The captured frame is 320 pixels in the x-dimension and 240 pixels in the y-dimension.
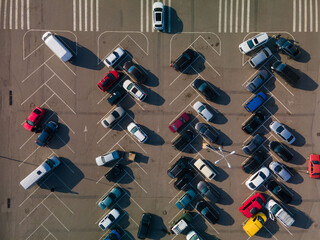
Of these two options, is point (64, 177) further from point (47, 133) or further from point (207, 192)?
point (207, 192)

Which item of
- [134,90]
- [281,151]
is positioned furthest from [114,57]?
[281,151]

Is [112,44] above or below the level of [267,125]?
above

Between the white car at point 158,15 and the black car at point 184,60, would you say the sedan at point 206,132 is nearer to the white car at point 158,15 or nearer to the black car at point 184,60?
the black car at point 184,60

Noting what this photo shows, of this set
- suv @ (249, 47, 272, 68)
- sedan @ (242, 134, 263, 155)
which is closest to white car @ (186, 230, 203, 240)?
sedan @ (242, 134, 263, 155)

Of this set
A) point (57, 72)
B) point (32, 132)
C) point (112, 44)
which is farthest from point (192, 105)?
point (32, 132)

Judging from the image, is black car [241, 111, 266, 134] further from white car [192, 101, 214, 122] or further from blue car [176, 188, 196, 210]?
blue car [176, 188, 196, 210]

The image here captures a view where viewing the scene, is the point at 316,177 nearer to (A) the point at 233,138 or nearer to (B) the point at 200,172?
(A) the point at 233,138
